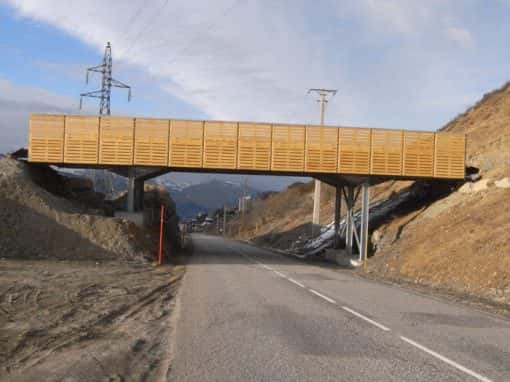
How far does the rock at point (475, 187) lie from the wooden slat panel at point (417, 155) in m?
1.99

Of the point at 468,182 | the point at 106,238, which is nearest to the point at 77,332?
the point at 106,238

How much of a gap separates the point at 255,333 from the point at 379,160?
24.5 m

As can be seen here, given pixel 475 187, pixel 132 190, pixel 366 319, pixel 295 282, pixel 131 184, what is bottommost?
pixel 295 282

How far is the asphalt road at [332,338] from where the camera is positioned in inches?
291

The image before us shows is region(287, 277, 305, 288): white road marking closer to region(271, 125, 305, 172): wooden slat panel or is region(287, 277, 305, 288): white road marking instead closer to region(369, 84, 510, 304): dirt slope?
region(369, 84, 510, 304): dirt slope

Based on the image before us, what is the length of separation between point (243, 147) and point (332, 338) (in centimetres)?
2355

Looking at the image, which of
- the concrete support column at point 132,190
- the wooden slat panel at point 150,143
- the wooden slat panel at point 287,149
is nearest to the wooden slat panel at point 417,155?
the wooden slat panel at point 287,149

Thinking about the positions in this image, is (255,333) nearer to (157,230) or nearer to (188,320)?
(188,320)

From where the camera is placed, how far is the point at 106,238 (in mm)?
28562

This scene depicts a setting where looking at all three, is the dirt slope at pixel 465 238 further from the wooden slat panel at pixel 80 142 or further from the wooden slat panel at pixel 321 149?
the wooden slat panel at pixel 80 142

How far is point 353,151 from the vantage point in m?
33.0

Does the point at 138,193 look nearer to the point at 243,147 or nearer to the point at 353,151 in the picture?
the point at 243,147

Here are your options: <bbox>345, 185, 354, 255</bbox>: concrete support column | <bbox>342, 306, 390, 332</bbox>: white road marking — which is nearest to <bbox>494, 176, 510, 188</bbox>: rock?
<bbox>345, 185, 354, 255</bbox>: concrete support column

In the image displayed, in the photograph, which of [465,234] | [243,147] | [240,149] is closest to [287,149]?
[243,147]
